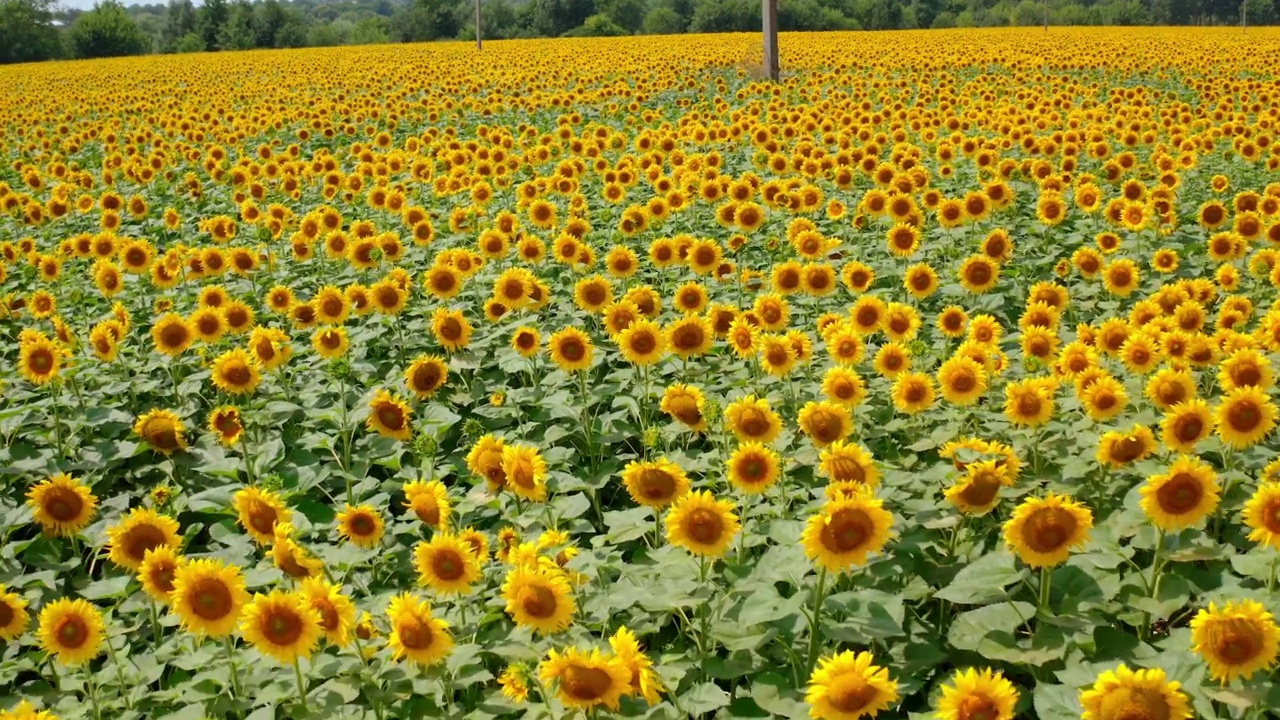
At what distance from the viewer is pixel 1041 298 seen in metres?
5.44

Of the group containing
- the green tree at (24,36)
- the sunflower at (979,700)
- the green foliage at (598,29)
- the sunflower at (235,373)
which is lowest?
the sunflower at (979,700)

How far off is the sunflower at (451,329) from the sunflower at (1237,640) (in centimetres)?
403

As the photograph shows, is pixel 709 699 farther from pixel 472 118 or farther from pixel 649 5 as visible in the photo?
pixel 649 5

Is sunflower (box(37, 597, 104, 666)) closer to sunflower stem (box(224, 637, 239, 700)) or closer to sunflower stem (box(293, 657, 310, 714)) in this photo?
sunflower stem (box(224, 637, 239, 700))

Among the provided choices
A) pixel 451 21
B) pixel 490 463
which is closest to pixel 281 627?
pixel 490 463

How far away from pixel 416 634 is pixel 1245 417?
3.04 metres

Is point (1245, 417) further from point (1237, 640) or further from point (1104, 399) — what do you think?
point (1237, 640)

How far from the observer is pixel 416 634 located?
2975mm

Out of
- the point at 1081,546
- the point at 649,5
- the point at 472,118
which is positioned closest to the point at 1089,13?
the point at 649,5

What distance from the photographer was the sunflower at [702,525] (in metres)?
3.17

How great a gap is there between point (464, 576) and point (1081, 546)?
1987 millimetres

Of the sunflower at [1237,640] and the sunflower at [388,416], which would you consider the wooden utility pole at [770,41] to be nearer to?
the sunflower at [388,416]

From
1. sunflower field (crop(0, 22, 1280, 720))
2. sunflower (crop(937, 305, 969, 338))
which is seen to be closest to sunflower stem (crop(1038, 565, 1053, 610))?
sunflower field (crop(0, 22, 1280, 720))

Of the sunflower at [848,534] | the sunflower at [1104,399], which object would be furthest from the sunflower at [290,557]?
the sunflower at [1104,399]
